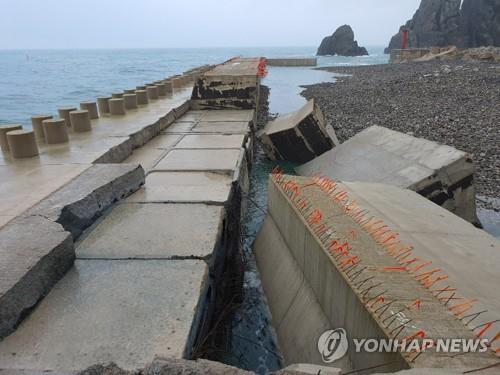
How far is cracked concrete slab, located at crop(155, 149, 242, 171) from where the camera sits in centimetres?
573

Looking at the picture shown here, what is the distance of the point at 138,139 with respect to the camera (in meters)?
6.94

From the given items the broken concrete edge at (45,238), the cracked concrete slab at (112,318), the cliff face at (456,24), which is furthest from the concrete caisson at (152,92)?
the cliff face at (456,24)

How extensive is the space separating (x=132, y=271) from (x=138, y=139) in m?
4.32

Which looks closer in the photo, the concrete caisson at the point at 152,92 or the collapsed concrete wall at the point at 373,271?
the collapsed concrete wall at the point at 373,271

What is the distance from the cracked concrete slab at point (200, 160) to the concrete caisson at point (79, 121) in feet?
5.65

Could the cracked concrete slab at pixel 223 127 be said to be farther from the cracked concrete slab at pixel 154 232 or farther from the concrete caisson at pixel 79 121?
the cracked concrete slab at pixel 154 232

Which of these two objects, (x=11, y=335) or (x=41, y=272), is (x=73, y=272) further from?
(x=11, y=335)

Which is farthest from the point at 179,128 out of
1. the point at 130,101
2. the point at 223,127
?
the point at 130,101

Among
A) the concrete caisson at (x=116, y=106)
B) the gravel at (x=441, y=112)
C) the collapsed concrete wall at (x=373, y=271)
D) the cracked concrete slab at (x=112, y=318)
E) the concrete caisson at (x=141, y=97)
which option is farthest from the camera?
the concrete caisson at (x=141, y=97)

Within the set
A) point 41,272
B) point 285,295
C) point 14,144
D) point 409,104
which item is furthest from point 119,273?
point 409,104

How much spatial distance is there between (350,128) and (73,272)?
39.4ft

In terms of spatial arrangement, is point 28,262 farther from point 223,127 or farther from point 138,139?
point 223,127

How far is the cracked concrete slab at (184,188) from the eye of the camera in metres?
4.44

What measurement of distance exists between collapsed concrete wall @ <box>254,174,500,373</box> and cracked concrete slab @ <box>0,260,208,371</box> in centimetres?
117
